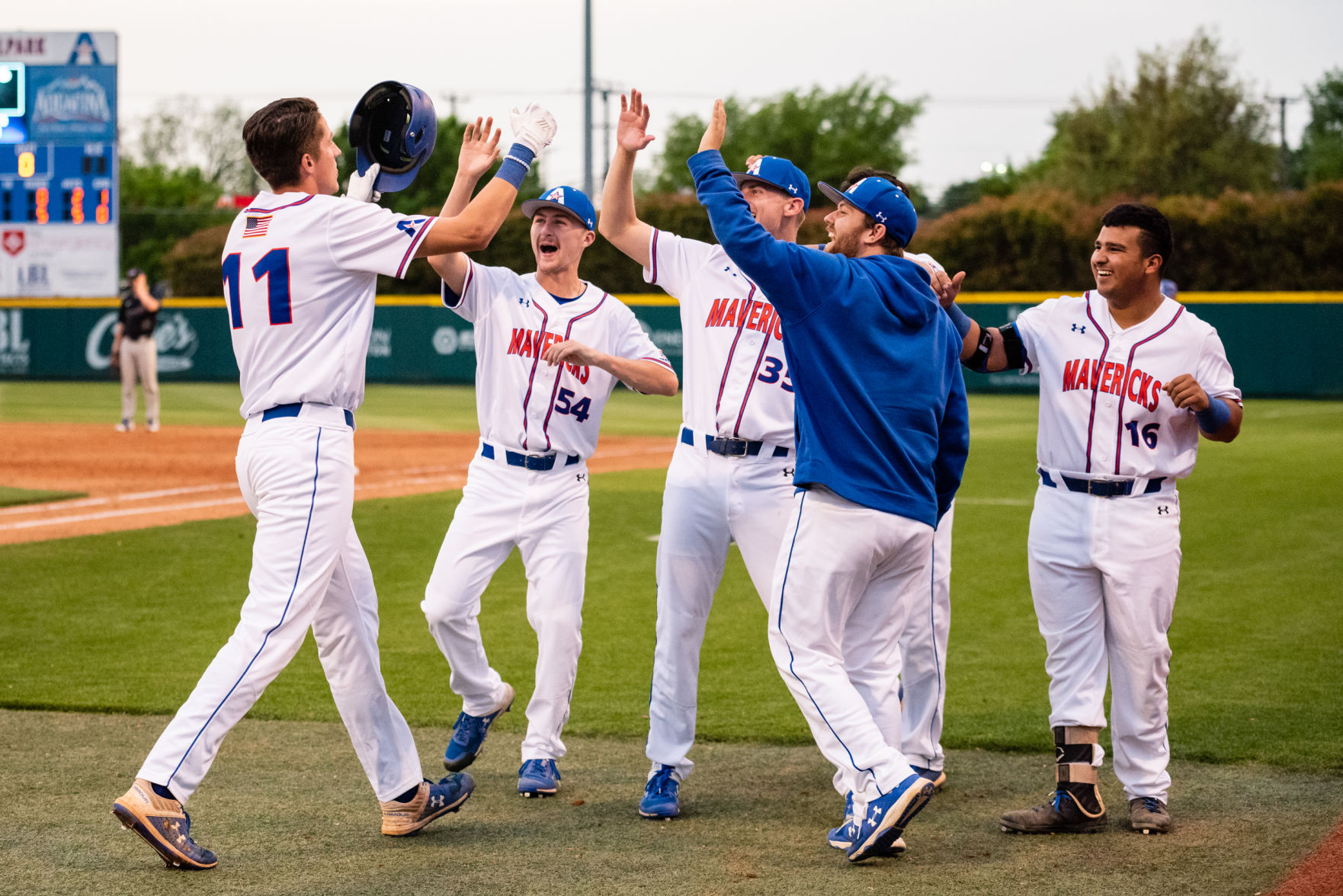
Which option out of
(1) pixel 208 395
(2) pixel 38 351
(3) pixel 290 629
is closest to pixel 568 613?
(3) pixel 290 629

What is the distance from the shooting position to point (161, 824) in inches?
146

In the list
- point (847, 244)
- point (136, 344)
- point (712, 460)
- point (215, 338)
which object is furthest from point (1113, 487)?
point (215, 338)

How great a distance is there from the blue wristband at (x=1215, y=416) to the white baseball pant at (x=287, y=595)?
2734 mm

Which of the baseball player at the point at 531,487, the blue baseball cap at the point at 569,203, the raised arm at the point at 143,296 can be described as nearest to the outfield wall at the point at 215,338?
the raised arm at the point at 143,296

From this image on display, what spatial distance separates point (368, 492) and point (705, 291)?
8.86 meters

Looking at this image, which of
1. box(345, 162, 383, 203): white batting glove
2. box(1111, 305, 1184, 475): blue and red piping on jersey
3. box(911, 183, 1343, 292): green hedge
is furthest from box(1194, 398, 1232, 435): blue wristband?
box(911, 183, 1343, 292): green hedge

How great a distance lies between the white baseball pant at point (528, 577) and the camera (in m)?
4.81

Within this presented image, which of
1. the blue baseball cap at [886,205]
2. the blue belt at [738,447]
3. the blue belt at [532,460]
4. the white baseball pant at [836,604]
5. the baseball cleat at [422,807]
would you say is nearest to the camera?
the white baseball pant at [836,604]

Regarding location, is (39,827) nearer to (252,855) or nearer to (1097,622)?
(252,855)

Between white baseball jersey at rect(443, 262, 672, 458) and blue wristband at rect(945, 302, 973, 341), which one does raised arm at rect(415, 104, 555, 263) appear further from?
blue wristband at rect(945, 302, 973, 341)

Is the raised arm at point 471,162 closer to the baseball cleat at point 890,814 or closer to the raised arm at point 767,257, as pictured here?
the raised arm at point 767,257

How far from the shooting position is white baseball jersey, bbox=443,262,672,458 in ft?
16.1

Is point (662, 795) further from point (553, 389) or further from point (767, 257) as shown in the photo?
point (767, 257)

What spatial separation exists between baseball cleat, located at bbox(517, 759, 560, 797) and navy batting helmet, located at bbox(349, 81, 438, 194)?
2.04 m
